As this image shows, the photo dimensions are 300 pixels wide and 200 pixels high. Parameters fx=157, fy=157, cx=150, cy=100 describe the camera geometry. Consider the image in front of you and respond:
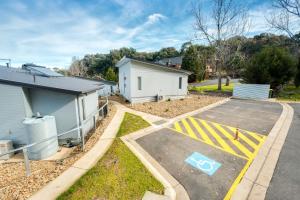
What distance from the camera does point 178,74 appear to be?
19.5 m

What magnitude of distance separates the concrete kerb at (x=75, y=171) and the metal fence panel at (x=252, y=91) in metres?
18.5

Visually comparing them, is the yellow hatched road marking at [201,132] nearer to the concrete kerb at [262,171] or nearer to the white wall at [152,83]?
the concrete kerb at [262,171]

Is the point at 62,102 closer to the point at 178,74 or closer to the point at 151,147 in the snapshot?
the point at 151,147

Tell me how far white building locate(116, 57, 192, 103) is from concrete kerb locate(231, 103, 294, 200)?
437 inches

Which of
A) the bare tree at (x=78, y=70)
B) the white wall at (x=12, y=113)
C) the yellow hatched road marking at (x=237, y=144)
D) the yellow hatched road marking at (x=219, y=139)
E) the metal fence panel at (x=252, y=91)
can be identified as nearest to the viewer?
the yellow hatched road marking at (x=237, y=144)

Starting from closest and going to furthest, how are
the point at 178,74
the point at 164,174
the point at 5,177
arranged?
1. the point at 164,174
2. the point at 5,177
3. the point at 178,74

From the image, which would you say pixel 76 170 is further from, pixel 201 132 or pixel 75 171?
pixel 201 132

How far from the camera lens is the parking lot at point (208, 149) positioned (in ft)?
15.1

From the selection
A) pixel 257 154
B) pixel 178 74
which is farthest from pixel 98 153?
pixel 178 74

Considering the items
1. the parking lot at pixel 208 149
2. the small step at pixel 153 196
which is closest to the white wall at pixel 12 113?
the parking lot at pixel 208 149

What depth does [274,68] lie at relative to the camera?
19406 millimetres

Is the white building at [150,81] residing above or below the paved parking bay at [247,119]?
above

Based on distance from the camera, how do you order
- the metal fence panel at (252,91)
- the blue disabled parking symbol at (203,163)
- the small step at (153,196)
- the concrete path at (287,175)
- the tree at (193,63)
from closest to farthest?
1. the small step at (153,196)
2. the concrete path at (287,175)
3. the blue disabled parking symbol at (203,163)
4. the metal fence panel at (252,91)
5. the tree at (193,63)

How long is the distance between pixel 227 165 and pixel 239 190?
4.02 feet
